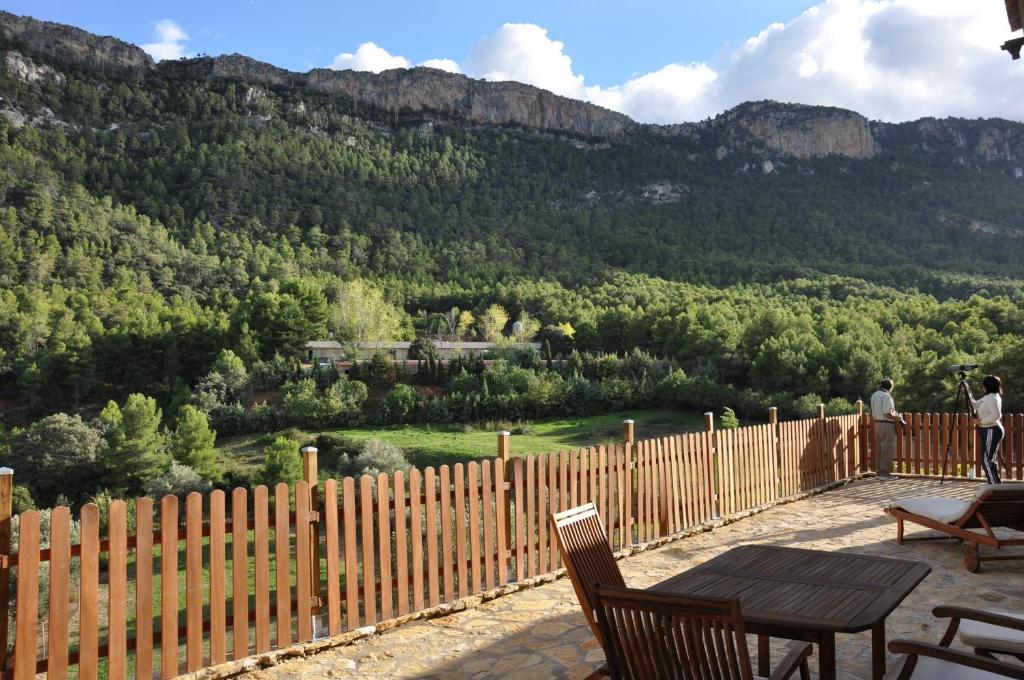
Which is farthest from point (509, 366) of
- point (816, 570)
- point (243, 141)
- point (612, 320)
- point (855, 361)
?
point (243, 141)

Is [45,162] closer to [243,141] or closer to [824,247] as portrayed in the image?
[243,141]

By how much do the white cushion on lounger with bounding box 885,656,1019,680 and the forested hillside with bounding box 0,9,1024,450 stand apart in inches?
990

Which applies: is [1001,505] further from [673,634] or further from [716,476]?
[673,634]

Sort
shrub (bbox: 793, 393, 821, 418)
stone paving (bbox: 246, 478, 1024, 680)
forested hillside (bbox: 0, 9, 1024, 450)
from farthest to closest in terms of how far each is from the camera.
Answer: forested hillside (bbox: 0, 9, 1024, 450) < shrub (bbox: 793, 393, 821, 418) < stone paving (bbox: 246, 478, 1024, 680)

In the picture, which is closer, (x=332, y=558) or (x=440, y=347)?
(x=332, y=558)

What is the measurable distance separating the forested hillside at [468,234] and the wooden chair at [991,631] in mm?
24847

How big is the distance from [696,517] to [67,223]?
2797 inches

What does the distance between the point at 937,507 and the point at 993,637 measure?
3.79 meters

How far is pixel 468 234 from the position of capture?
259 ft

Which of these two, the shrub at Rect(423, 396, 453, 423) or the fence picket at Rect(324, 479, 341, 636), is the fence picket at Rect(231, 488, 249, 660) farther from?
the shrub at Rect(423, 396, 453, 423)

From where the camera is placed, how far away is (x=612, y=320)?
5162cm

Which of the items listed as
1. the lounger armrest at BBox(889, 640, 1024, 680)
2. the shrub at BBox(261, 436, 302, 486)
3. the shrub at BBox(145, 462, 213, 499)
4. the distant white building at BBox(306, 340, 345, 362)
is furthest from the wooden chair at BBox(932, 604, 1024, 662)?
the distant white building at BBox(306, 340, 345, 362)

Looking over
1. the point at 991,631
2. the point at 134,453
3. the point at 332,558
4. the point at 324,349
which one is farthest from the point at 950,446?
the point at 324,349

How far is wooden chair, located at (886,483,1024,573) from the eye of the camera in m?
5.21
